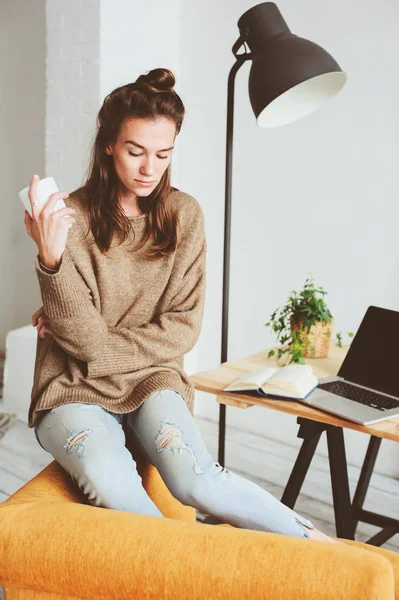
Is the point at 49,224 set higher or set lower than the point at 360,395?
higher

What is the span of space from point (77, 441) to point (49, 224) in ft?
1.40

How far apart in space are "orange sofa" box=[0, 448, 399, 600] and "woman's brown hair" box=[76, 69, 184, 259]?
2.77 feet

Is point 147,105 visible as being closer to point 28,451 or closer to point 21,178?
point 28,451

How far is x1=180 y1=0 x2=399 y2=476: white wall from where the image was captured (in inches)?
106

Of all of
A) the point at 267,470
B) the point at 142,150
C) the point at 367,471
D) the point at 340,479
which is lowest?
the point at 267,470

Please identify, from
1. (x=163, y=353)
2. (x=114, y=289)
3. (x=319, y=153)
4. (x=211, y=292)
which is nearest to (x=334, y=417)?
(x=163, y=353)

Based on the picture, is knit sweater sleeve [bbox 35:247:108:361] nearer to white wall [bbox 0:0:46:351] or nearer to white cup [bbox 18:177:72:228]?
white cup [bbox 18:177:72:228]

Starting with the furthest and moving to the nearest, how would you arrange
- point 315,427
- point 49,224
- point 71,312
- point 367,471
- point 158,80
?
point 367,471
point 315,427
point 158,80
point 71,312
point 49,224

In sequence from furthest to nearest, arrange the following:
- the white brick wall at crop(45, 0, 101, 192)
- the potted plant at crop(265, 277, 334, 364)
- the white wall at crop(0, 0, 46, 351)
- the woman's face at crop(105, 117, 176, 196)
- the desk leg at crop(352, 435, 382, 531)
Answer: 1. the white wall at crop(0, 0, 46, 351)
2. the white brick wall at crop(45, 0, 101, 192)
3. the desk leg at crop(352, 435, 382, 531)
4. the potted plant at crop(265, 277, 334, 364)
5. the woman's face at crop(105, 117, 176, 196)

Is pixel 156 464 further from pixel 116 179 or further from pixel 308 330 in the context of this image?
pixel 308 330

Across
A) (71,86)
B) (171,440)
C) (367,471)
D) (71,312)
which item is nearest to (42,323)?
(71,312)

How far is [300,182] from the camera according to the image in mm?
2930

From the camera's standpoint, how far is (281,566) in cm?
79

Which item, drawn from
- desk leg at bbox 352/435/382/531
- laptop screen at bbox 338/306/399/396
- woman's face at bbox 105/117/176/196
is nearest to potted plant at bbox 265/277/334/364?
laptop screen at bbox 338/306/399/396
